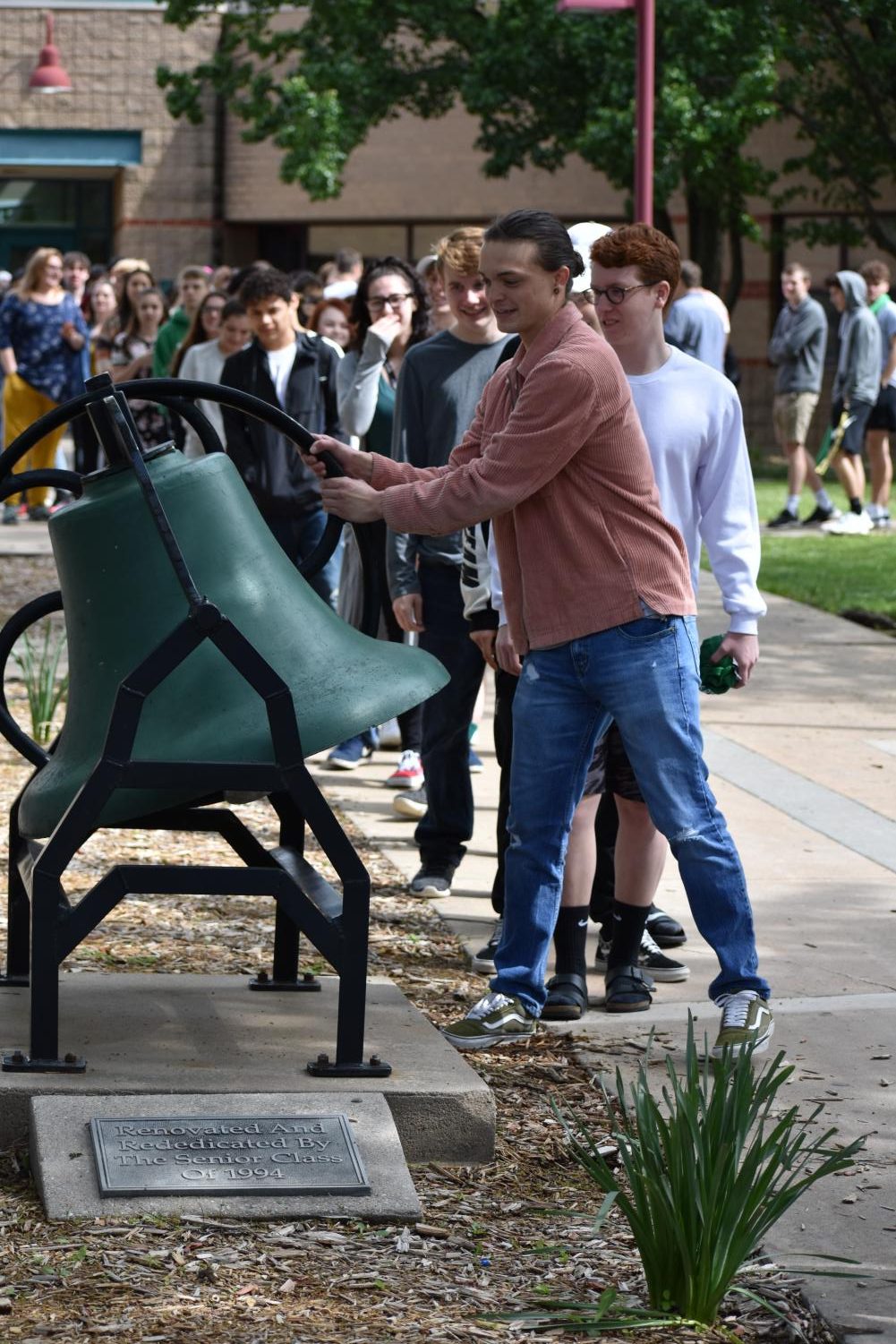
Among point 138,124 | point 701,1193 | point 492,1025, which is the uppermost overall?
point 138,124

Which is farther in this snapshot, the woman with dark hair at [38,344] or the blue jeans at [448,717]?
the woman with dark hair at [38,344]

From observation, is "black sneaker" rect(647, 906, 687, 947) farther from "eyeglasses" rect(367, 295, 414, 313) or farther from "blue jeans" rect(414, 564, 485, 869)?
"eyeglasses" rect(367, 295, 414, 313)

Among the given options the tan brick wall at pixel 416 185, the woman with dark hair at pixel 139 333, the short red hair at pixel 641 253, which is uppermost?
the tan brick wall at pixel 416 185

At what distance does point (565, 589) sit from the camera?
4.50 metres

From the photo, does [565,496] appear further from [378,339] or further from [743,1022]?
[378,339]

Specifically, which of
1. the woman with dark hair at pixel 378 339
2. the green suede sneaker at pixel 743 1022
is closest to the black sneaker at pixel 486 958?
the green suede sneaker at pixel 743 1022

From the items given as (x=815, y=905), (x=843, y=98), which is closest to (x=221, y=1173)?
(x=815, y=905)

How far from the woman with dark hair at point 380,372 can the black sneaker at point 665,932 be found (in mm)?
1657

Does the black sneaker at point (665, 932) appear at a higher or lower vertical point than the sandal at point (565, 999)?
lower

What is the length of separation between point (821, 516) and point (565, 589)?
13.2 m

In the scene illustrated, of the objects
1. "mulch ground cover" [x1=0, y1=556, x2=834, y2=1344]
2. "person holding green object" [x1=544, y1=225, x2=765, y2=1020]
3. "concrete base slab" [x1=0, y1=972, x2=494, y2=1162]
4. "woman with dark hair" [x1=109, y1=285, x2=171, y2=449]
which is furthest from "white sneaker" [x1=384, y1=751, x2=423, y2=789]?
"woman with dark hair" [x1=109, y1=285, x2=171, y2=449]

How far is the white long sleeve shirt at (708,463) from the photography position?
16.0ft

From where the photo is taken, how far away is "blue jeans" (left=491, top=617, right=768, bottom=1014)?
4.50 metres

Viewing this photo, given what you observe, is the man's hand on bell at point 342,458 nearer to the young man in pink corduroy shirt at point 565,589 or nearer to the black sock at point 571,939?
the young man in pink corduroy shirt at point 565,589
